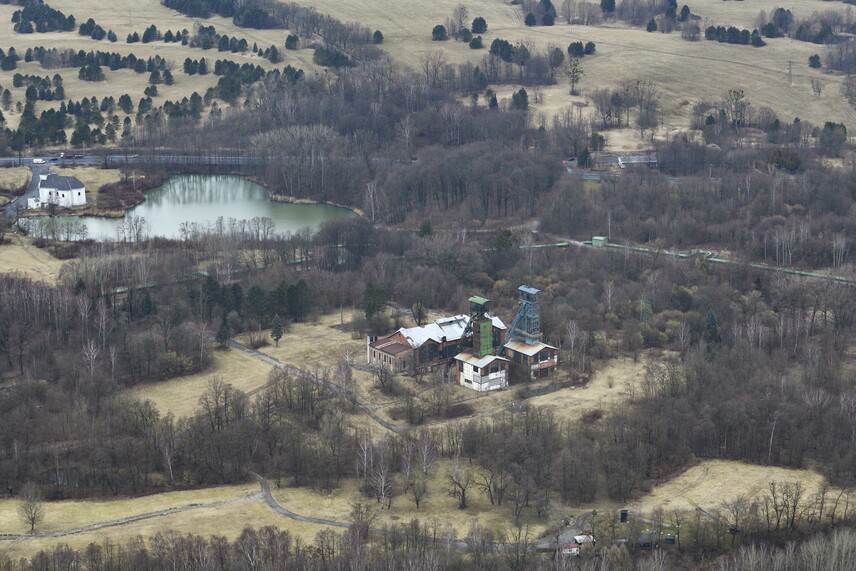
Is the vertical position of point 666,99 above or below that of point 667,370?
above

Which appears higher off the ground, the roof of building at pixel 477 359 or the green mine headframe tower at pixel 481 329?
the green mine headframe tower at pixel 481 329

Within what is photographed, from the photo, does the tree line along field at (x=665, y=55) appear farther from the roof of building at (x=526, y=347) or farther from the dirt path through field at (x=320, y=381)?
the dirt path through field at (x=320, y=381)

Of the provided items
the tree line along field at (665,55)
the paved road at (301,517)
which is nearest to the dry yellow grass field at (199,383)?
the paved road at (301,517)

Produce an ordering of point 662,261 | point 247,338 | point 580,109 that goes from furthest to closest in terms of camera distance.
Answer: point 580,109 < point 662,261 < point 247,338

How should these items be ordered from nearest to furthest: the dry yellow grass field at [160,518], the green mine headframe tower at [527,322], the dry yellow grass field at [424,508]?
the dry yellow grass field at [160,518], the dry yellow grass field at [424,508], the green mine headframe tower at [527,322]

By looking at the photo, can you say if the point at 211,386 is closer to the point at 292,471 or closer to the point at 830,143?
the point at 292,471

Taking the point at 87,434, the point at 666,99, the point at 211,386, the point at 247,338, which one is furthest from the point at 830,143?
the point at 87,434

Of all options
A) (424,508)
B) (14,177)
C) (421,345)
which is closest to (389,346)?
(421,345)
